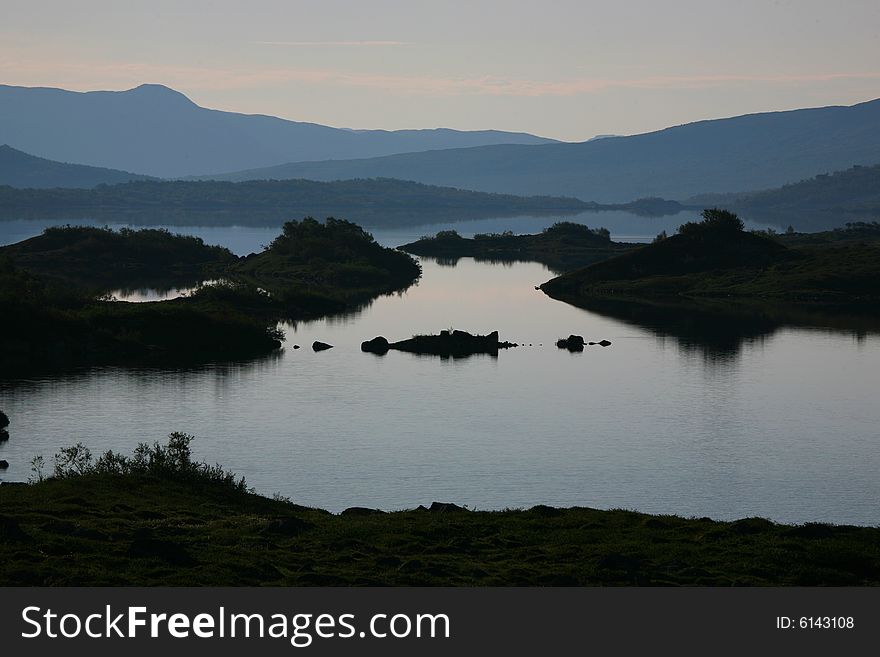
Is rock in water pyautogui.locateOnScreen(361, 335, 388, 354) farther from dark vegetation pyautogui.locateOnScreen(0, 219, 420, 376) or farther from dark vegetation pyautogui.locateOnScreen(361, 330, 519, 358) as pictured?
dark vegetation pyautogui.locateOnScreen(0, 219, 420, 376)

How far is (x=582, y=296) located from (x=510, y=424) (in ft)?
288

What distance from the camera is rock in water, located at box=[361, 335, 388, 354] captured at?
101000mm

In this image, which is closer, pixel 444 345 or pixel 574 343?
pixel 444 345

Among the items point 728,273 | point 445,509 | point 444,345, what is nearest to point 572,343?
point 444,345

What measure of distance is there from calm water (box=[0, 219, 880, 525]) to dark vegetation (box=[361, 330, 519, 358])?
6.12ft

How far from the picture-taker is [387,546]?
111ft

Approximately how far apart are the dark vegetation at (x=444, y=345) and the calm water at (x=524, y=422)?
187 centimetres

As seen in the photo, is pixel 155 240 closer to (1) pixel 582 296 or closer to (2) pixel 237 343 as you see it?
(1) pixel 582 296

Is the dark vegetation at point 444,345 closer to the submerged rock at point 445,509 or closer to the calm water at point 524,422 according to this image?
the calm water at point 524,422

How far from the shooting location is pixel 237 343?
329 ft

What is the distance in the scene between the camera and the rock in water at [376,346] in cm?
10100

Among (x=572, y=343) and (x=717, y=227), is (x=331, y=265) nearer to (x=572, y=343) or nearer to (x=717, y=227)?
(x=717, y=227)

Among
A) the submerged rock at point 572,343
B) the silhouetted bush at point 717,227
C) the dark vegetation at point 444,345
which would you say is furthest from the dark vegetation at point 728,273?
the dark vegetation at point 444,345

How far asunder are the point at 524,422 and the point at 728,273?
97.9 m
